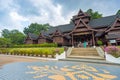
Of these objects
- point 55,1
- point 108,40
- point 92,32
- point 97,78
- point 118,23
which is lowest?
point 97,78

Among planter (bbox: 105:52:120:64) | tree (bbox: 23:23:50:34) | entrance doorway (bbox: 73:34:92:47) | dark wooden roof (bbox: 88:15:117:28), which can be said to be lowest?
planter (bbox: 105:52:120:64)

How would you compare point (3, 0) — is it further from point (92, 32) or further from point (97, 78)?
point (92, 32)

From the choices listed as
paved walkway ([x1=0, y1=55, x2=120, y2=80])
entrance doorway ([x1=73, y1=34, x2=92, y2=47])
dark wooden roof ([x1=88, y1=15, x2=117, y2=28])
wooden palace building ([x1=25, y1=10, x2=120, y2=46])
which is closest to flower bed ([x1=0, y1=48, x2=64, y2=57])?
wooden palace building ([x1=25, y1=10, x2=120, y2=46])

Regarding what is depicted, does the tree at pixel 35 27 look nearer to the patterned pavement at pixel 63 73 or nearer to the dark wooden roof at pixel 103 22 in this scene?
the dark wooden roof at pixel 103 22

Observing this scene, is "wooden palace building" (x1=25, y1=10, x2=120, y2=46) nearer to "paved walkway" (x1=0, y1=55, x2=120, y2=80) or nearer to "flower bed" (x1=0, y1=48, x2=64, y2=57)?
"flower bed" (x1=0, y1=48, x2=64, y2=57)

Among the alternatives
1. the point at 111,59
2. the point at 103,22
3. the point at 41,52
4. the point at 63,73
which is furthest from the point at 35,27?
the point at 63,73

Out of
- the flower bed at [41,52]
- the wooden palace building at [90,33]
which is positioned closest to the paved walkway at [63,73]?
the flower bed at [41,52]

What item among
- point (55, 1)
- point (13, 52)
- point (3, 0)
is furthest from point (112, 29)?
point (13, 52)

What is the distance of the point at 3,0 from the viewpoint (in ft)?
52.0

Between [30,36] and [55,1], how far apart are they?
23510 millimetres

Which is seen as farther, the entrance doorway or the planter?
the entrance doorway

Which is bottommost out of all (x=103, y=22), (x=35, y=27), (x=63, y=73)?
(x=63, y=73)

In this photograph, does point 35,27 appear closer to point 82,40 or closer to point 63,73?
point 82,40

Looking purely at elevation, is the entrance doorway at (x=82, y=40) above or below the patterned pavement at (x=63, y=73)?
above
